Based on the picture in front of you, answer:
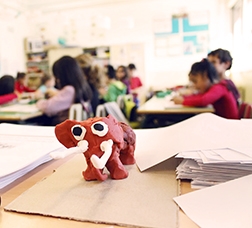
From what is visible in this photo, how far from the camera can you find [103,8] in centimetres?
A: 566

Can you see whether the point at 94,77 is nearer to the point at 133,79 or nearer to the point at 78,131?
the point at 78,131

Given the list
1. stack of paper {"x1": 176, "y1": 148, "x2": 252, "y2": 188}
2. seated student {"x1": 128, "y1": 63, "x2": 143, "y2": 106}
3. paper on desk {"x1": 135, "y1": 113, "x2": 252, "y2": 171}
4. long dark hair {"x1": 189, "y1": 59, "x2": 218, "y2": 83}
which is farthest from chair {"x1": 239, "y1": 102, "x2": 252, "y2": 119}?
seated student {"x1": 128, "y1": 63, "x2": 143, "y2": 106}

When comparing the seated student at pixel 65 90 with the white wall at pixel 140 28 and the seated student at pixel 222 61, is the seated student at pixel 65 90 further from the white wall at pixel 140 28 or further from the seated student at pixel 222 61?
the white wall at pixel 140 28

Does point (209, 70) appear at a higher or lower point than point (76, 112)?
higher

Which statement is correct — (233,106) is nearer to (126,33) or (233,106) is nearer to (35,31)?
(126,33)

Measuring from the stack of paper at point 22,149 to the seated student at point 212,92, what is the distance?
4.36 feet

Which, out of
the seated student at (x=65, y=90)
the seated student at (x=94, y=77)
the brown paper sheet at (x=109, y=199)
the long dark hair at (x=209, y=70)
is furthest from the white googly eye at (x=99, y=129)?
the seated student at (x=94, y=77)

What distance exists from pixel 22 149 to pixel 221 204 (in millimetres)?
475

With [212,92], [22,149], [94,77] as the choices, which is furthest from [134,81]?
[22,149]

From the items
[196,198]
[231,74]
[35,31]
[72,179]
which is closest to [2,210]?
[72,179]

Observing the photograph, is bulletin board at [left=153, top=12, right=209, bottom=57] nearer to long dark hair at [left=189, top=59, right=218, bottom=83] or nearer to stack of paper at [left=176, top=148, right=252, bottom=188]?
long dark hair at [left=189, top=59, right=218, bottom=83]

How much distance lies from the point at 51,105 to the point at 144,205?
190 cm

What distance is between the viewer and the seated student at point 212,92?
1841 mm

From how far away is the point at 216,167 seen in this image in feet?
1.64
